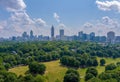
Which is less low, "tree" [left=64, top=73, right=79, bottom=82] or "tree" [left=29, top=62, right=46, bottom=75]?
"tree" [left=29, top=62, right=46, bottom=75]

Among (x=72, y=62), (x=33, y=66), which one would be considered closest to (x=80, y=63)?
(x=72, y=62)

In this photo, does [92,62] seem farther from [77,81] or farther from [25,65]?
[77,81]

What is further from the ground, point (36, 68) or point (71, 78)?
point (36, 68)

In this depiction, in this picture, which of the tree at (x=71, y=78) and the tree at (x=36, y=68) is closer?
the tree at (x=71, y=78)

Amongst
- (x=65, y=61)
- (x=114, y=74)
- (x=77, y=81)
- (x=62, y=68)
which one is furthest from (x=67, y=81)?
(x=65, y=61)

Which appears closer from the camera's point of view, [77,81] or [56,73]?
[77,81]

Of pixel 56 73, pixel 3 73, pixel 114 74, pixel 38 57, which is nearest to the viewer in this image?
pixel 114 74

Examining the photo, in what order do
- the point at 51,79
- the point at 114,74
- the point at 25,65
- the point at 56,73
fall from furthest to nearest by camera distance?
the point at 25,65, the point at 56,73, the point at 51,79, the point at 114,74

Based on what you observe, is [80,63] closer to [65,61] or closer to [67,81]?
[65,61]

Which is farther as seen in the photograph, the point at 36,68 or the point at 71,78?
the point at 36,68

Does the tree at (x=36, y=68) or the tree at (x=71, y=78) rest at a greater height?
the tree at (x=36, y=68)

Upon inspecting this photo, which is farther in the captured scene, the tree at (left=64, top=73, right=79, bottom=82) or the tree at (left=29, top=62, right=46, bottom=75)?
the tree at (left=29, top=62, right=46, bottom=75)
